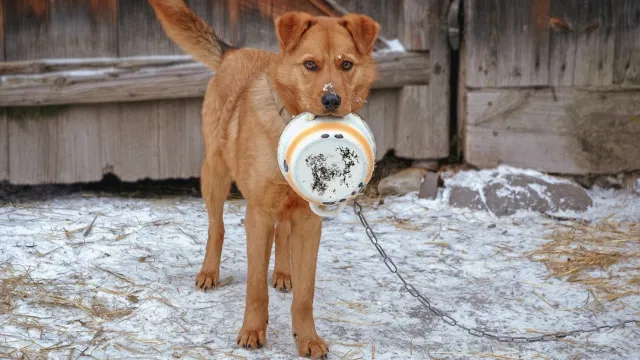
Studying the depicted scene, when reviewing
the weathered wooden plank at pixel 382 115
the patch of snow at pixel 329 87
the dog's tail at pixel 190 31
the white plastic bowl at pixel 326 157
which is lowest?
the weathered wooden plank at pixel 382 115

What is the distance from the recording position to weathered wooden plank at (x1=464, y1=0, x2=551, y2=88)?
666 cm

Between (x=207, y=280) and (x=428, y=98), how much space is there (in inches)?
127

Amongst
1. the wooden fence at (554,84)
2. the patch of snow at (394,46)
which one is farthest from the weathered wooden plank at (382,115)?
the wooden fence at (554,84)

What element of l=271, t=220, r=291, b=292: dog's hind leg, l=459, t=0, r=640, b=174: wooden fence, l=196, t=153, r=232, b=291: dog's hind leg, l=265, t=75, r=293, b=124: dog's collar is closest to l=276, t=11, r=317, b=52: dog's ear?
l=265, t=75, r=293, b=124: dog's collar

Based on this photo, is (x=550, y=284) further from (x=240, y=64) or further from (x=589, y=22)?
(x=589, y=22)

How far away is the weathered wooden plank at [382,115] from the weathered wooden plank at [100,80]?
1571 millimetres

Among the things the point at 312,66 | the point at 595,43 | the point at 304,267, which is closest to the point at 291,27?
the point at 312,66

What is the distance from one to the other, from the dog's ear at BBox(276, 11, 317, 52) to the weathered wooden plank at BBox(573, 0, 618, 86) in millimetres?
3932

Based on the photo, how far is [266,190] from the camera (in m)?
3.73

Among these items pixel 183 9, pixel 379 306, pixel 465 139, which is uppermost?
pixel 183 9

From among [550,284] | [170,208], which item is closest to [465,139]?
[550,284]

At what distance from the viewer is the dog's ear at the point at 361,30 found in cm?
357

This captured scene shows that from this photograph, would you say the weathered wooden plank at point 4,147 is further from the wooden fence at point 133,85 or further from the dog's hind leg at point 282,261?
the dog's hind leg at point 282,261

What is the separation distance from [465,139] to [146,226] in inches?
121
